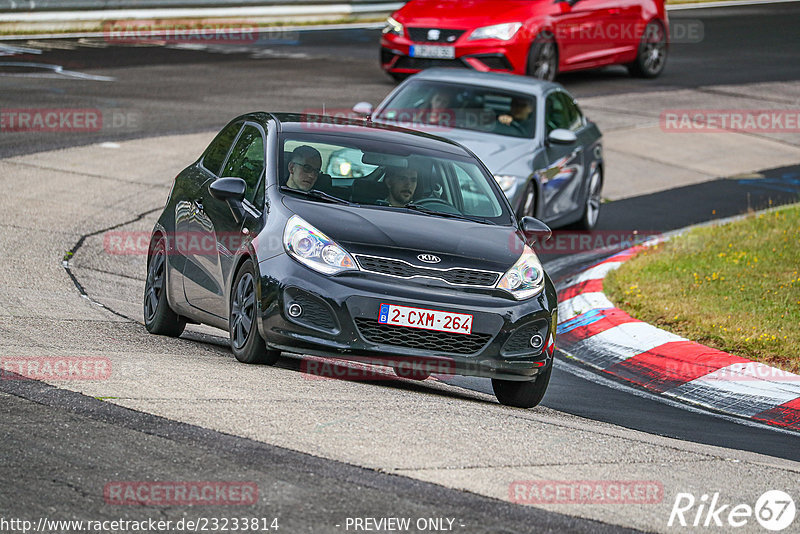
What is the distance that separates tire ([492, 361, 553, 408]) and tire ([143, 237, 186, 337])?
245 centimetres

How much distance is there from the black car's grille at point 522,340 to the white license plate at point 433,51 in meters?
13.1

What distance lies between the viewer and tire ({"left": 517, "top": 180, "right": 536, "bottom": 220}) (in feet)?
42.6

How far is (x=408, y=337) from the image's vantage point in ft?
24.7

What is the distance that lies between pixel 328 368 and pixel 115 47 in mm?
17285

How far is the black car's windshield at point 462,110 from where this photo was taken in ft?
46.2

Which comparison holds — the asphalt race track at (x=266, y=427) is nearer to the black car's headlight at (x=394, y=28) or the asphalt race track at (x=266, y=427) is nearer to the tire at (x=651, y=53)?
the black car's headlight at (x=394, y=28)

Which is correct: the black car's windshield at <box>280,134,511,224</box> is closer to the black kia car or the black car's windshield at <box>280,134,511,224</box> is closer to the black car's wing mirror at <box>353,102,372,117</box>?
the black kia car

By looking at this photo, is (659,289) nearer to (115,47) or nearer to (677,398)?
(677,398)

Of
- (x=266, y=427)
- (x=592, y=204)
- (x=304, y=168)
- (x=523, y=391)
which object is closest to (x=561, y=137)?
(x=592, y=204)

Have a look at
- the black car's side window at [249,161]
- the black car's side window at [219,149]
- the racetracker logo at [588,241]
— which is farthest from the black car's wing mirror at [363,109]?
the black car's side window at [249,161]

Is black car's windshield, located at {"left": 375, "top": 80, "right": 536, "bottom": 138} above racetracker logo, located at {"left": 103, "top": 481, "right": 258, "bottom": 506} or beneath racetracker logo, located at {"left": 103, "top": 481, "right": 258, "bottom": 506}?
beneath
